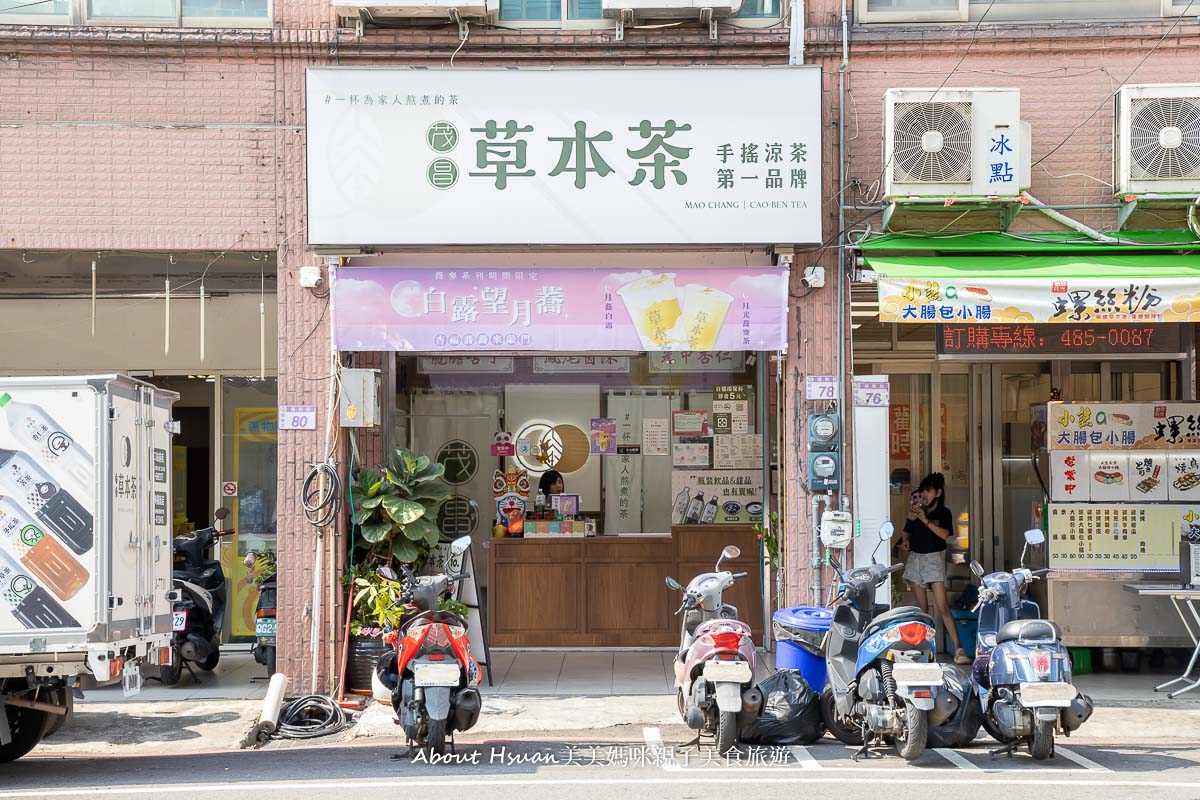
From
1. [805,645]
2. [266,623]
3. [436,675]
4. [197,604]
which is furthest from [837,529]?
[197,604]

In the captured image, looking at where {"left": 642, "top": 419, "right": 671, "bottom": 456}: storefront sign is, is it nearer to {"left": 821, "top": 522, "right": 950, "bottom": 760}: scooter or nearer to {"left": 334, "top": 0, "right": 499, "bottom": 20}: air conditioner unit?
{"left": 821, "top": 522, "right": 950, "bottom": 760}: scooter

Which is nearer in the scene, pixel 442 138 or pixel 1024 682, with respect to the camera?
pixel 1024 682

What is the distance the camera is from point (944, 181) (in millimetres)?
10320

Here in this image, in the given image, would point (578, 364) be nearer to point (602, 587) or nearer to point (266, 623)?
point (602, 587)

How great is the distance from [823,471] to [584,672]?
3136 mm

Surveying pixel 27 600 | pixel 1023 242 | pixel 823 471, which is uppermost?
pixel 1023 242

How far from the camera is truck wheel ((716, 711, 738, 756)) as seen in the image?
8.04 metres

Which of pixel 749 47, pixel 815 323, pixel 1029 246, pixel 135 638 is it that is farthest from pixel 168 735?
pixel 1029 246

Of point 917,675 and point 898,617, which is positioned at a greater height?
point 898,617

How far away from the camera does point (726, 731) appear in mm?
8055

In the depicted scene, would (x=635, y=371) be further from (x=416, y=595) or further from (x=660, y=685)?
(x=416, y=595)

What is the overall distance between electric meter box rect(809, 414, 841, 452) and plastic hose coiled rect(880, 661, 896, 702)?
2.91 metres

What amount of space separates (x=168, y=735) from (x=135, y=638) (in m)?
1.65

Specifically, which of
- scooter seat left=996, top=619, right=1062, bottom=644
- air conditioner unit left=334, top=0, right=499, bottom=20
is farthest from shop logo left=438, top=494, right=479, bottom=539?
scooter seat left=996, top=619, right=1062, bottom=644
